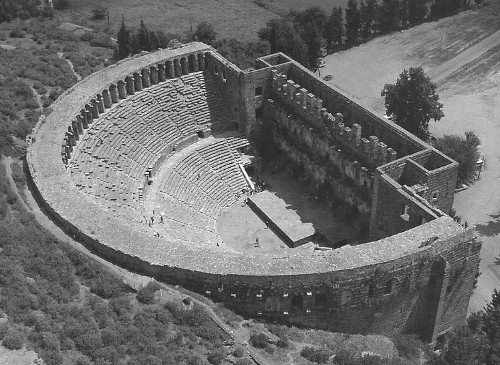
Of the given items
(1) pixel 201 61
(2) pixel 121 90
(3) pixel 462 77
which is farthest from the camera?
(3) pixel 462 77

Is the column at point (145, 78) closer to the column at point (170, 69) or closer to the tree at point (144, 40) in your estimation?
the column at point (170, 69)

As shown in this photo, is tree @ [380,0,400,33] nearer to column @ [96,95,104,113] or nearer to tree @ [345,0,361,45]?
tree @ [345,0,361,45]

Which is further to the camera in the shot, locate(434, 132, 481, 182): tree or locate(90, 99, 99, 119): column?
locate(434, 132, 481, 182): tree

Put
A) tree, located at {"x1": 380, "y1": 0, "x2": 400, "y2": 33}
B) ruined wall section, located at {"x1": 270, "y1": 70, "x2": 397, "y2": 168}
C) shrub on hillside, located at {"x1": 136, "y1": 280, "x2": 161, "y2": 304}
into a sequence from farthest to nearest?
tree, located at {"x1": 380, "y1": 0, "x2": 400, "y2": 33}, ruined wall section, located at {"x1": 270, "y1": 70, "x2": 397, "y2": 168}, shrub on hillside, located at {"x1": 136, "y1": 280, "x2": 161, "y2": 304}

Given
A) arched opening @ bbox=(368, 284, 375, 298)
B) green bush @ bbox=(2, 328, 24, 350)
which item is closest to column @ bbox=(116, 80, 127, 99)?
arched opening @ bbox=(368, 284, 375, 298)

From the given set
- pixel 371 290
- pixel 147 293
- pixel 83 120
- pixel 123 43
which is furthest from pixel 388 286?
pixel 123 43

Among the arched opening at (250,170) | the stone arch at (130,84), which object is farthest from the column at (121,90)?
the arched opening at (250,170)

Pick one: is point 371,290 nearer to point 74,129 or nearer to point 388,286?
point 388,286
